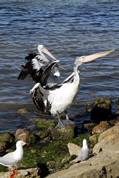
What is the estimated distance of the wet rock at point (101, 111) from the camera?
1131 cm

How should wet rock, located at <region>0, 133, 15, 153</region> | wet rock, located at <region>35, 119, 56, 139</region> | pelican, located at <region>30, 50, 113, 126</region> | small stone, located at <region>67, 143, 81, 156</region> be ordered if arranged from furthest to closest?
pelican, located at <region>30, 50, 113, 126</region>, wet rock, located at <region>35, 119, 56, 139</region>, wet rock, located at <region>0, 133, 15, 153</region>, small stone, located at <region>67, 143, 81, 156</region>

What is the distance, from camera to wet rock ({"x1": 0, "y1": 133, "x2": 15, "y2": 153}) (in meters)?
9.48

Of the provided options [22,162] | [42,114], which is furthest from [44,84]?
[22,162]

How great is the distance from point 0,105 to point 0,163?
426 centimetres

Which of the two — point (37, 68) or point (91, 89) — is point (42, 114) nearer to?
point (37, 68)

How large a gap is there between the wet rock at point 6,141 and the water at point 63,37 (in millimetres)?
1935

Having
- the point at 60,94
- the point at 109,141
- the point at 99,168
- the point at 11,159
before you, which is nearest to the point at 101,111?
the point at 60,94

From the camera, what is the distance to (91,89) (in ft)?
45.3

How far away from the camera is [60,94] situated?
10641mm

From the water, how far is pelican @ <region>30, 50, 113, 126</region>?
1324mm

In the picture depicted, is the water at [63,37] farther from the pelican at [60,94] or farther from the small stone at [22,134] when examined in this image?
the small stone at [22,134]

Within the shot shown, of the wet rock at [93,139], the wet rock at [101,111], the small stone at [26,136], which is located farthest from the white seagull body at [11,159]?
the wet rock at [101,111]

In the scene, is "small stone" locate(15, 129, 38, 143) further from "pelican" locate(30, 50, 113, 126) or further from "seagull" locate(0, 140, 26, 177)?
"seagull" locate(0, 140, 26, 177)

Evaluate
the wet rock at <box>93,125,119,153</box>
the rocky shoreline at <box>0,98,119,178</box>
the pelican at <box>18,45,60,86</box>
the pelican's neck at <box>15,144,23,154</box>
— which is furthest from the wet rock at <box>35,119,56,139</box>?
the pelican's neck at <box>15,144,23,154</box>
